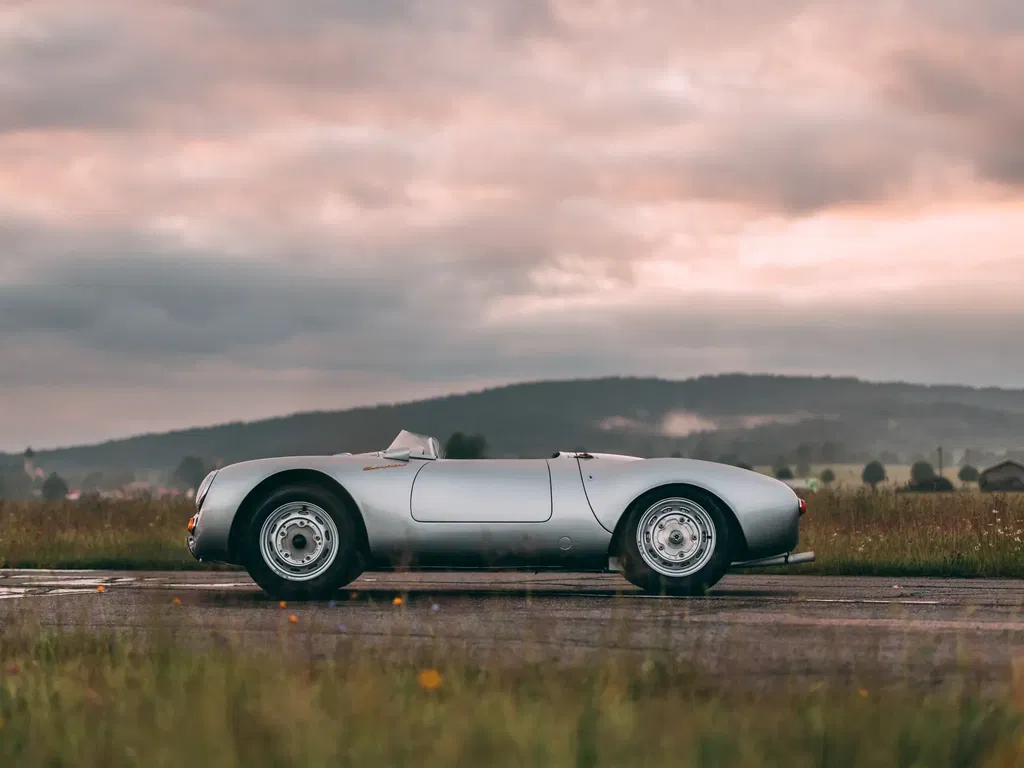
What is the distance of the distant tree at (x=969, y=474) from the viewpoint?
6683 inches

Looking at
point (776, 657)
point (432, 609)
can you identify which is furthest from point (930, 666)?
point (432, 609)

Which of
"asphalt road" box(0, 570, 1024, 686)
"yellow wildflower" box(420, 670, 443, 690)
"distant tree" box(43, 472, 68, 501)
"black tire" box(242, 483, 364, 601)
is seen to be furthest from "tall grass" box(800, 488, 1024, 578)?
"distant tree" box(43, 472, 68, 501)

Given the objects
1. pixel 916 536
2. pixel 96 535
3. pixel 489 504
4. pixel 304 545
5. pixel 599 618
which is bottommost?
pixel 599 618

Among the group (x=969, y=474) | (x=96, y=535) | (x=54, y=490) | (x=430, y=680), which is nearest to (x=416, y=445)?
(x=430, y=680)

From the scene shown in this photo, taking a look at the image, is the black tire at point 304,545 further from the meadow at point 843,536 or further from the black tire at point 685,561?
the meadow at point 843,536

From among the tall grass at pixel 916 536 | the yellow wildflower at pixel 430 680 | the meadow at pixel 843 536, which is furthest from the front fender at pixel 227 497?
the tall grass at pixel 916 536

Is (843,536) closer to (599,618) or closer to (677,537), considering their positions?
(677,537)

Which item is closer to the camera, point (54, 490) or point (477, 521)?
point (477, 521)

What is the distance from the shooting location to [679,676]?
5.46m

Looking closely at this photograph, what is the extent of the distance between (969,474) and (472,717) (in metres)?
181

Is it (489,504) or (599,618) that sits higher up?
(489,504)

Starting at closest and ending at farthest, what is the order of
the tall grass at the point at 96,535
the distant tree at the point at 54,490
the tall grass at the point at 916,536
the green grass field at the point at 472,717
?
the green grass field at the point at 472,717
the tall grass at the point at 916,536
the tall grass at the point at 96,535
the distant tree at the point at 54,490

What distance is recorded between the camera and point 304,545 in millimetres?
9211

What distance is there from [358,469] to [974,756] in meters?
5.67
